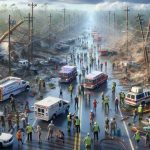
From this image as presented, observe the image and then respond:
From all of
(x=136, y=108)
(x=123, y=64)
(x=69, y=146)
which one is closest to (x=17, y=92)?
(x=136, y=108)

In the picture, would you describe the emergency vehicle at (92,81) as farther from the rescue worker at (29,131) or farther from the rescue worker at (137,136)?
the rescue worker at (137,136)

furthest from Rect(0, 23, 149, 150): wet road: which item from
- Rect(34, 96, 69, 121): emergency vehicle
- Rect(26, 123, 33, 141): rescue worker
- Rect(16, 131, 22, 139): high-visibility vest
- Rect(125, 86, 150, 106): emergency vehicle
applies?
Rect(125, 86, 150, 106): emergency vehicle

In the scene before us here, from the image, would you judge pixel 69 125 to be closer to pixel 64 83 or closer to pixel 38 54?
pixel 64 83

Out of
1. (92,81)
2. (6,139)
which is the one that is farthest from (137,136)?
(92,81)

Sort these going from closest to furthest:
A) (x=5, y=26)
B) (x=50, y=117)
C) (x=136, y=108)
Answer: (x=50, y=117) < (x=136, y=108) < (x=5, y=26)

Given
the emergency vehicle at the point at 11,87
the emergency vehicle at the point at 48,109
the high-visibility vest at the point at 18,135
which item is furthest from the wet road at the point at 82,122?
the emergency vehicle at the point at 11,87

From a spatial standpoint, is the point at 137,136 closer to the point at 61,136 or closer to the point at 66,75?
the point at 61,136
